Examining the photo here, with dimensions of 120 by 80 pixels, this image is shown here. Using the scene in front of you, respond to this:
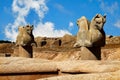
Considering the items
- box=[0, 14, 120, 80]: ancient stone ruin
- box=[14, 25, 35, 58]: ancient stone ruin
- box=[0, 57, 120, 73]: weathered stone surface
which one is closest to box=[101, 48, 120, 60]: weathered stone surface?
box=[14, 25, 35, 58]: ancient stone ruin

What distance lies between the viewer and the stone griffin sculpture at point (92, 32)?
27.9 feet

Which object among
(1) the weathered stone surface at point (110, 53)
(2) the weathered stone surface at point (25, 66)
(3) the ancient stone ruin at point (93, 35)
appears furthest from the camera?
(1) the weathered stone surface at point (110, 53)

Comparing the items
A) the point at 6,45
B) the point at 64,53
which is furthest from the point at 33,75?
the point at 6,45

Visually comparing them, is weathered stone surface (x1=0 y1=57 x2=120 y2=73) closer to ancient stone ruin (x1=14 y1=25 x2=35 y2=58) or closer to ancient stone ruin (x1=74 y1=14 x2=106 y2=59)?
ancient stone ruin (x1=74 y1=14 x2=106 y2=59)

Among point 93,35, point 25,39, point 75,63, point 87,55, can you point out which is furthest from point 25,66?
point 25,39

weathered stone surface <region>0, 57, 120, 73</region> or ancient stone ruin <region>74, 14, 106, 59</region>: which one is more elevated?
ancient stone ruin <region>74, 14, 106, 59</region>

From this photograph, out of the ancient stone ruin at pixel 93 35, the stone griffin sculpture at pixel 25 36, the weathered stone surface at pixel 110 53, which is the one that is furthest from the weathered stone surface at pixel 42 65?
the weathered stone surface at pixel 110 53

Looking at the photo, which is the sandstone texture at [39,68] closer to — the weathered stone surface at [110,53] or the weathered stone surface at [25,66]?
the weathered stone surface at [25,66]

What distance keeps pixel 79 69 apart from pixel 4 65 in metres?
1.35

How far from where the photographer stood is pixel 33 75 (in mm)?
6066

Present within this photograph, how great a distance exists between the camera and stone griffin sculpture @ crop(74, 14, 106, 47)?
8.51 metres

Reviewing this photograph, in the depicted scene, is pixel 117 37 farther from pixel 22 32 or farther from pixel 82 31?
pixel 82 31

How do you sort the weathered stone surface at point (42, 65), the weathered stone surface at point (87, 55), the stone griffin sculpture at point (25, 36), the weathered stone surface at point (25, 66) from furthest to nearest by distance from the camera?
the stone griffin sculpture at point (25, 36) → the weathered stone surface at point (87, 55) → the weathered stone surface at point (25, 66) → the weathered stone surface at point (42, 65)

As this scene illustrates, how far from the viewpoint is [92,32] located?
8609 mm
